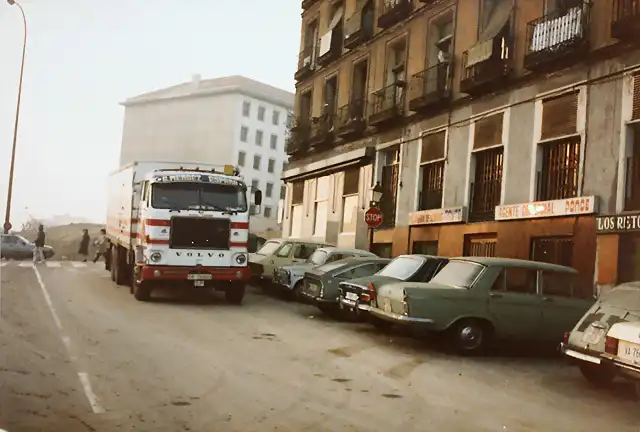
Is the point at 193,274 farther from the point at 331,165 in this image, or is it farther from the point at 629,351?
the point at 331,165

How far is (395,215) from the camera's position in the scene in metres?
21.2

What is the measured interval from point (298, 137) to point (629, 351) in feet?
75.1

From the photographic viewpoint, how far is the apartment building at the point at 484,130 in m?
13.2

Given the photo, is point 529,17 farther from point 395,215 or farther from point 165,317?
point 165,317

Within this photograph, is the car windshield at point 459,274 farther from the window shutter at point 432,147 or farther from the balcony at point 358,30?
the balcony at point 358,30

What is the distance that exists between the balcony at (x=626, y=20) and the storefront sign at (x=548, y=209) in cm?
329

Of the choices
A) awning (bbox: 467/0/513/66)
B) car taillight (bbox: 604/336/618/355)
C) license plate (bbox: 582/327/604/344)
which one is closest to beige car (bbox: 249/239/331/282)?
awning (bbox: 467/0/513/66)

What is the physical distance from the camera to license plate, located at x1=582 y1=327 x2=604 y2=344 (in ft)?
24.3

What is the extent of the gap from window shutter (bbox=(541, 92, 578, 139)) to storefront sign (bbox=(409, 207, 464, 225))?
131 inches

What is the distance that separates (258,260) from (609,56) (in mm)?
10023

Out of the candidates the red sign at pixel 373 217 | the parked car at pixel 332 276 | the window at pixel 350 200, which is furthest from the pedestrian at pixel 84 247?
the parked car at pixel 332 276

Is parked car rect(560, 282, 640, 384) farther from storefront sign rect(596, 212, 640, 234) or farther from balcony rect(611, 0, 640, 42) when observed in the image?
balcony rect(611, 0, 640, 42)

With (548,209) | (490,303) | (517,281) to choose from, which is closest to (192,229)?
(490,303)

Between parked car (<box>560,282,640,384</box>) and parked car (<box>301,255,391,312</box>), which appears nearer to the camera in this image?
parked car (<box>560,282,640,384</box>)
